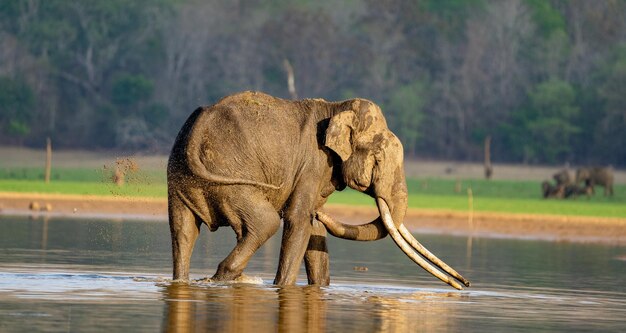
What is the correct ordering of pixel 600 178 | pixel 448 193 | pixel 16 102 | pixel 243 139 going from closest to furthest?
pixel 243 139, pixel 448 193, pixel 600 178, pixel 16 102

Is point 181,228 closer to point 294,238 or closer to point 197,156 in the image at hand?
point 197,156

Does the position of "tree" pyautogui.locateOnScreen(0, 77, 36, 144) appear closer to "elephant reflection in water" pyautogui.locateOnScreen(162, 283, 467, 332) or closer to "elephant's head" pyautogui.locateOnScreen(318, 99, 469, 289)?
"elephant's head" pyautogui.locateOnScreen(318, 99, 469, 289)

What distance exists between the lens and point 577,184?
6047cm

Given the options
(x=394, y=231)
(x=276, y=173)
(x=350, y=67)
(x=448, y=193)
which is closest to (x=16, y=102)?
(x=350, y=67)

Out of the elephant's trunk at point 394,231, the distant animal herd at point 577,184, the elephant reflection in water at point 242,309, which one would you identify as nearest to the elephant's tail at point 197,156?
the elephant reflection in water at point 242,309

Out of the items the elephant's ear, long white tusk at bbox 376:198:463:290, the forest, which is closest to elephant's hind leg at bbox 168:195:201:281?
the elephant's ear

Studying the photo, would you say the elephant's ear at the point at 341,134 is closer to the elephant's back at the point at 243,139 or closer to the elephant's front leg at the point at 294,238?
the elephant's back at the point at 243,139

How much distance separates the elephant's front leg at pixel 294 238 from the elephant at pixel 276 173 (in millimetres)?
11

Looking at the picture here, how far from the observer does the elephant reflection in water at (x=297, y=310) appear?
1510cm

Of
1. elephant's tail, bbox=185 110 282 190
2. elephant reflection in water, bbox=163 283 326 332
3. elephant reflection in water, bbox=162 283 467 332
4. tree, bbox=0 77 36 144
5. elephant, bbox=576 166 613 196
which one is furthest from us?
tree, bbox=0 77 36 144

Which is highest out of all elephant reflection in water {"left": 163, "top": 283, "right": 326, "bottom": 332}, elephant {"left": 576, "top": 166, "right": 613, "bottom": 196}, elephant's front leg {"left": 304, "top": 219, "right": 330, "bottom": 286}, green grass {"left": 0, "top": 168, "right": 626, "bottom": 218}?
elephant {"left": 576, "top": 166, "right": 613, "bottom": 196}

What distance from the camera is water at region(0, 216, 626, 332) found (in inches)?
606

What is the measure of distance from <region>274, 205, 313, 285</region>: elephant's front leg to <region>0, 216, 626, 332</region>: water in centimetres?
32

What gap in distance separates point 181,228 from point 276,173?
47.2 inches
